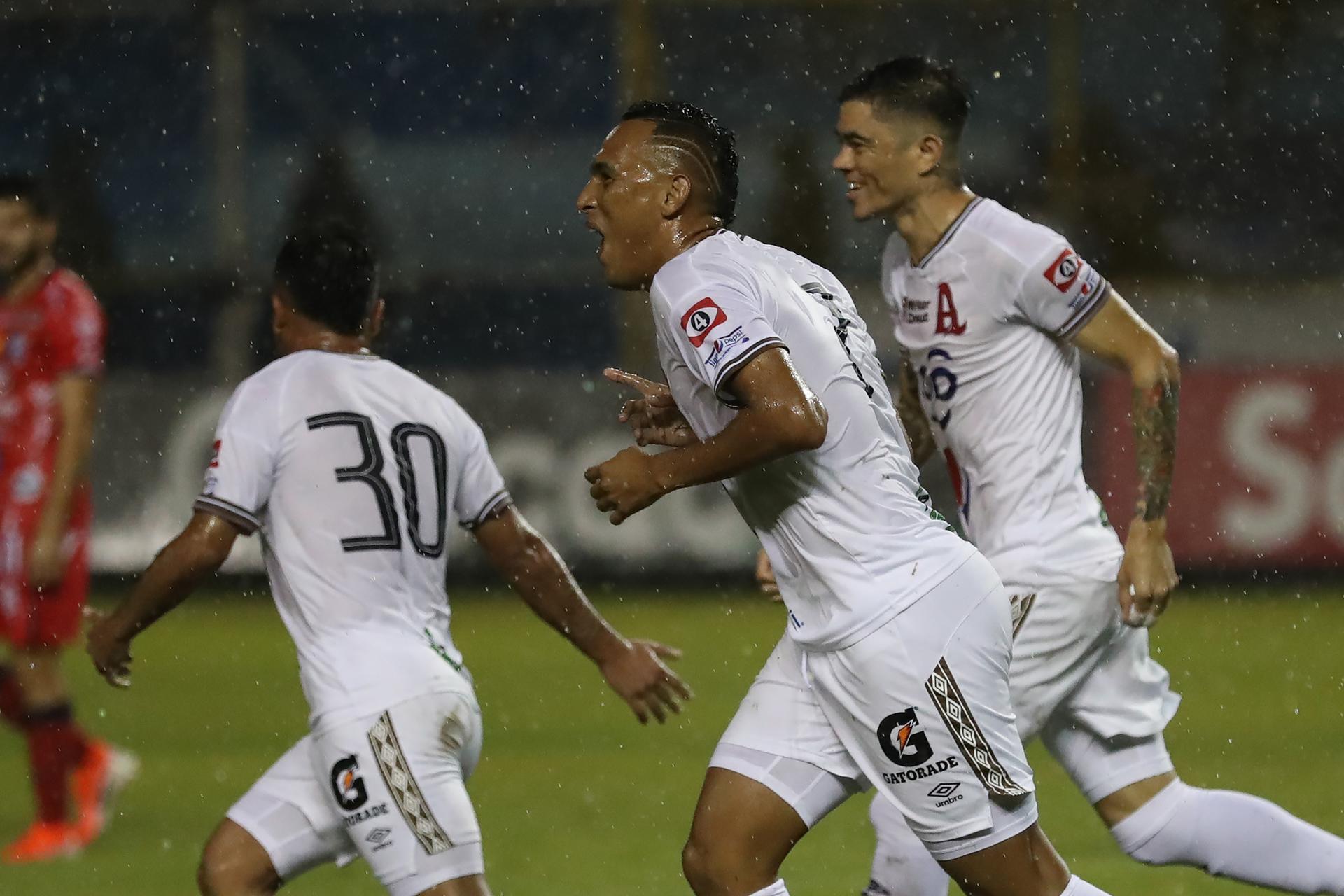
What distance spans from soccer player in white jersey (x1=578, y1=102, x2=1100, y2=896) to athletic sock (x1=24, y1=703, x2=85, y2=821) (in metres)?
3.27

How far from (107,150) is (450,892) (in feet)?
38.2

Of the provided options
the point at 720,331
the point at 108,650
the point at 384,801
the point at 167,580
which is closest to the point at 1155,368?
the point at 720,331

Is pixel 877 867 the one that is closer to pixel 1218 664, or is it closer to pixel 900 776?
pixel 900 776

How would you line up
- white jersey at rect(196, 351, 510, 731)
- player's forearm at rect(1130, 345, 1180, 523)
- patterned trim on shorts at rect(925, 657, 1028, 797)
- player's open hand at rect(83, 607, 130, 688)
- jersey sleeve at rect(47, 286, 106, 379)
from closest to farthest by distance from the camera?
1. patterned trim on shorts at rect(925, 657, 1028, 797)
2. white jersey at rect(196, 351, 510, 731)
3. player's open hand at rect(83, 607, 130, 688)
4. player's forearm at rect(1130, 345, 1180, 523)
5. jersey sleeve at rect(47, 286, 106, 379)

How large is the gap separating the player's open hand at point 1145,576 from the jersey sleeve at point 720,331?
1231 mm

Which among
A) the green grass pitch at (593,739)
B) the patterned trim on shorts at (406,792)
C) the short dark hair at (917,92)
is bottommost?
the green grass pitch at (593,739)

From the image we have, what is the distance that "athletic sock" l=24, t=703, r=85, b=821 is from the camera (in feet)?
21.3

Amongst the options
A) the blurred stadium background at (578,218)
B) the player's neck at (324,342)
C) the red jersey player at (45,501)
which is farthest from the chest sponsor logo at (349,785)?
the blurred stadium background at (578,218)

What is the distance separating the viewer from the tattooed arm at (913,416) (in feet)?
16.6

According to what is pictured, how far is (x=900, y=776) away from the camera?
3.83 meters

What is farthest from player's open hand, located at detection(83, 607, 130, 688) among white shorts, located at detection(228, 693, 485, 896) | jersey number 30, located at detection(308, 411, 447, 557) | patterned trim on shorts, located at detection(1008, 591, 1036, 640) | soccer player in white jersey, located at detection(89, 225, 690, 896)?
patterned trim on shorts, located at detection(1008, 591, 1036, 640)

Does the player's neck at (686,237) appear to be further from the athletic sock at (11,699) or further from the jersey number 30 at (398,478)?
the athletic sock at (11,699)

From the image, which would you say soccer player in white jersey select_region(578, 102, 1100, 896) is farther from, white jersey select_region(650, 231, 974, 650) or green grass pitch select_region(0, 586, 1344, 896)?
green grass pitch select_region(0, 586, 1344, 896)

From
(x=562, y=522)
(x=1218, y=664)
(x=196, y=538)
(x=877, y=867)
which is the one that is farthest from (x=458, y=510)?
(x=562, y=522)
